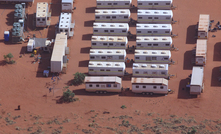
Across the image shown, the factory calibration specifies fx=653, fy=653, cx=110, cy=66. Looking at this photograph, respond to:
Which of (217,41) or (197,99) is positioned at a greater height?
(217,41)

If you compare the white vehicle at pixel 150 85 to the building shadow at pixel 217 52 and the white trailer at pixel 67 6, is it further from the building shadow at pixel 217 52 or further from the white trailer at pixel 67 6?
the white trailer at pixel 67 6

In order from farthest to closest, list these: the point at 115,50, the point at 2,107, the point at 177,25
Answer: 1. the point at 177,25
2. the point at 115,50
3. the point at 2,107

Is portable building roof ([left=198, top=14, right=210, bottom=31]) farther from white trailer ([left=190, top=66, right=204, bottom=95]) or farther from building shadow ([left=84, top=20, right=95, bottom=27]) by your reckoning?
building shadow ([left=84, top=20, right=95, bottom=27])

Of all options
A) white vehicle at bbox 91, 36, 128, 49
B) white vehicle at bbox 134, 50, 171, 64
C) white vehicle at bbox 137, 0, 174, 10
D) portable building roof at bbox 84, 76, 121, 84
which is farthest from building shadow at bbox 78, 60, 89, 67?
white vehicle at bbox 137, 0, 174, 10

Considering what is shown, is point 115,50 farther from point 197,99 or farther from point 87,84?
point 197,99

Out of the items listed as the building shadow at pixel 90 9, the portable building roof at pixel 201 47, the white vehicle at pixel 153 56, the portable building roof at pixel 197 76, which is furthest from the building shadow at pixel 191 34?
the building shadow at pixel 90 9

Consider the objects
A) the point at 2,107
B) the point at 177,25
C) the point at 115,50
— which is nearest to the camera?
the point at 2,107

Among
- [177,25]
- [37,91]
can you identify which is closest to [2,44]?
[37,91]
